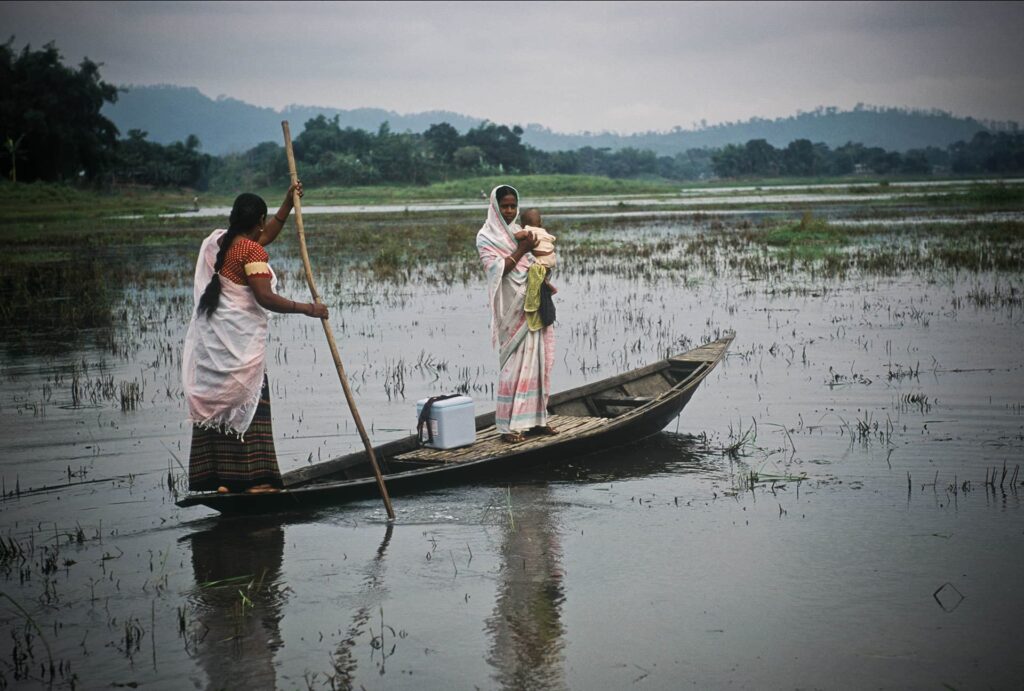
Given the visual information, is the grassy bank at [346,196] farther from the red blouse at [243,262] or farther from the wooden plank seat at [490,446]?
the red blouse at [243,262]

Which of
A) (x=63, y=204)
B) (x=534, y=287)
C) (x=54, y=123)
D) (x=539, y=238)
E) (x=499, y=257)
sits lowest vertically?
(x=534, y=287)

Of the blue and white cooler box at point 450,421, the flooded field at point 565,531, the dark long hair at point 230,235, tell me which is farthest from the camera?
the blue and white cooler box at point 450,421

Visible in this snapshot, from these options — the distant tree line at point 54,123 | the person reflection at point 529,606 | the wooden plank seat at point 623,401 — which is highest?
the distant tree line at point 54,123

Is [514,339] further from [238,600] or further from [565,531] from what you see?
[238,600]

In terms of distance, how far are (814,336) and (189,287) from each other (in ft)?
36.2

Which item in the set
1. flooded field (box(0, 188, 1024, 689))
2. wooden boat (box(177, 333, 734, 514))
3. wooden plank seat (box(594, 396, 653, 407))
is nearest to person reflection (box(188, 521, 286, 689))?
flooded field (box(0, 188, 1024, 689))

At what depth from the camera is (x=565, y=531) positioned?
5.94 m

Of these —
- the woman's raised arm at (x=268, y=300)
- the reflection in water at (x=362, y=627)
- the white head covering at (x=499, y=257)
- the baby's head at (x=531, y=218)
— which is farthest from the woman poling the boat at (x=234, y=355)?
the baby's head at (x=531, y=218)

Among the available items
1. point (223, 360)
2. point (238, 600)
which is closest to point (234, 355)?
point (223, 360)

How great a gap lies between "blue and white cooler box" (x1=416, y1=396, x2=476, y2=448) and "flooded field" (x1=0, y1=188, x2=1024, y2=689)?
451mm

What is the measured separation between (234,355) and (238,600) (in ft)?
4.82

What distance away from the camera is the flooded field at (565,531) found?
14.3 ft

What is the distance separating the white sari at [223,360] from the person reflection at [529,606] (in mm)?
1688

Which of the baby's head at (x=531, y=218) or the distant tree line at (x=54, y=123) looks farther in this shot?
the distant tree line at (x=54, y=123)
